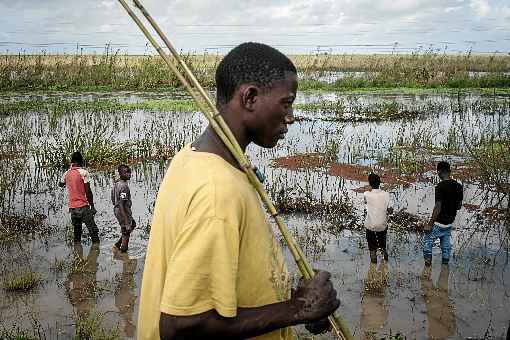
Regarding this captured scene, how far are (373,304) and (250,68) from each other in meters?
4.71

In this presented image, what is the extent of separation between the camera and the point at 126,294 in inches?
232

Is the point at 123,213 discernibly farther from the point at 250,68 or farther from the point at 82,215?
the point at 250,68

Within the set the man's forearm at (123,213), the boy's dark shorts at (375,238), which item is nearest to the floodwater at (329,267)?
the boy's dark shorts at (375,238)

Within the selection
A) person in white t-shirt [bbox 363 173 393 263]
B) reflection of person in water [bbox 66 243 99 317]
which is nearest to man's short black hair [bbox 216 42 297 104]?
reflection of person in water [bbox 66 243 99 317]

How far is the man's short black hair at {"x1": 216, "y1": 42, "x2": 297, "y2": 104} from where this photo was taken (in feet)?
4.83

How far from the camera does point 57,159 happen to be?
37.8 feet

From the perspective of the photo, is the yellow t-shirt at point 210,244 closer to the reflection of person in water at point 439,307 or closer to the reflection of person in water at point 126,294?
the reflection of person in water at point 126,294

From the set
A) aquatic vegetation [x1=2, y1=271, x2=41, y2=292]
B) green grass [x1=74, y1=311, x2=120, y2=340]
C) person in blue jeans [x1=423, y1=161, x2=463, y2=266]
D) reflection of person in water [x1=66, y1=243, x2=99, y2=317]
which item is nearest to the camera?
green grass [x1=74, y1=311, x2=120, y2=340]

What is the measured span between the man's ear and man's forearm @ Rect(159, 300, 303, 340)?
0.59 meters

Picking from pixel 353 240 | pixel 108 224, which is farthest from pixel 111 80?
pixel 353 240

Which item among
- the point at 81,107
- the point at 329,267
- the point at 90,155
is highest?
the point at 81,107

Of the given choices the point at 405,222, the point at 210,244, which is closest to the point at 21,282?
the point at 210,244

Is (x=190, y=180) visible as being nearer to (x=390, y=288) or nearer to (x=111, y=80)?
(x=390, y=288)

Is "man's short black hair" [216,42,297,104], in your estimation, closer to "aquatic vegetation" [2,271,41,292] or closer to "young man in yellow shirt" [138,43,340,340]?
"young man in yellow shirt" [138,43,340,340]
